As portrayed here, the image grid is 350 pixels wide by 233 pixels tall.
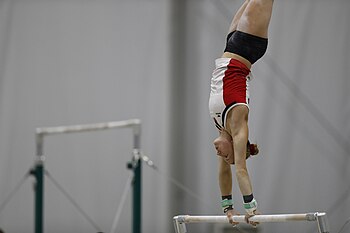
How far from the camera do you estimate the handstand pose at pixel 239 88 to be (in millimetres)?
4828

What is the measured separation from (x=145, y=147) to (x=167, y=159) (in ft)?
1.05

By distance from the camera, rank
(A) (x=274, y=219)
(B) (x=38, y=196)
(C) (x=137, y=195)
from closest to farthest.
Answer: (A) (x=274, y=219) → (C) (x=137, y=195) → (B) (x=38, y=196)

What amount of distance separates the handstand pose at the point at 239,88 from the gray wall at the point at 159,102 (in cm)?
360

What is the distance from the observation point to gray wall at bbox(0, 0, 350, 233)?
8523 millimetres

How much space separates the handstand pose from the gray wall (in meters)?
3.60

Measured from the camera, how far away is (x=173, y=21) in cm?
938

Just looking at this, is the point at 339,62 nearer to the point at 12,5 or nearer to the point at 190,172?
the point at 190,172

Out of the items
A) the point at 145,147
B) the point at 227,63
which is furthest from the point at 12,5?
the point at 227,63

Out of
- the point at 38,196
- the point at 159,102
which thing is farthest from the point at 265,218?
the point at 159,102

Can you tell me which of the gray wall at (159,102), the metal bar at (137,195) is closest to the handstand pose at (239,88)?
the metal bar at (137,195)

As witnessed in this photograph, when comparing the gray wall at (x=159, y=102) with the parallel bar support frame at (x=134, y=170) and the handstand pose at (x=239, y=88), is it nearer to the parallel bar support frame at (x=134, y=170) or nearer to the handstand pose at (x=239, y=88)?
the parallel bar support frame at (x=134, y=170)

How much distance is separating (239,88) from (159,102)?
4473 millimetres

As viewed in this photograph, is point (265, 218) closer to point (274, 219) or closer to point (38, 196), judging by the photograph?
point (274, 219)

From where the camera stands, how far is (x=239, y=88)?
495 cm
